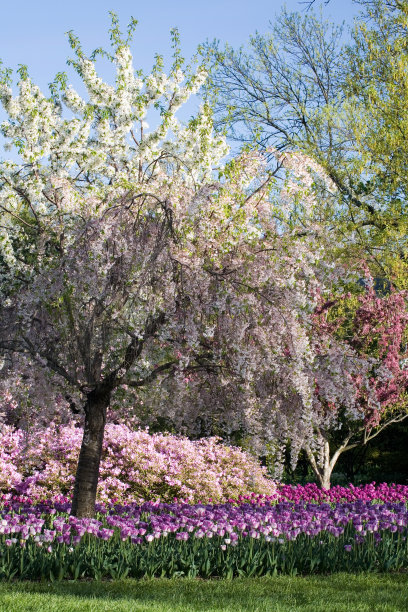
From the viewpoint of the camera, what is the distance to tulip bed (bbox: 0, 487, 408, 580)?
633cm

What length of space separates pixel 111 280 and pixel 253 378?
6.22 ft

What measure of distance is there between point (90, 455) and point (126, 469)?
3.76m

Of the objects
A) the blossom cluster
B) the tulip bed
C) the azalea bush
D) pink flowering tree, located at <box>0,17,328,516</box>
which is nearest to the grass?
the tulip bed

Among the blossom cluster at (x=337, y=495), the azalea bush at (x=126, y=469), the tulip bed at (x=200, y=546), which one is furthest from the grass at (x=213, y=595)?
the blossom cluster at (x=337, y=495)

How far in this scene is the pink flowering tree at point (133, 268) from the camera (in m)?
6.52

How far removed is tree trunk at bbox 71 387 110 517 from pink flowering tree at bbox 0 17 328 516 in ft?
0.05

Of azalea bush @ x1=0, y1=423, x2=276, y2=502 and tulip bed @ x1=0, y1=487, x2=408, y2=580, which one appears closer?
tulip bed @ x1=0, y1=487, x2=408, y2=580

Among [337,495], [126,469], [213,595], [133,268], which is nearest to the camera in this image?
[213,595]

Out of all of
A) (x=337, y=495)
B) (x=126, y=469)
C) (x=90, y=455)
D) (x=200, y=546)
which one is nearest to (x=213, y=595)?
(x=200, y=546)

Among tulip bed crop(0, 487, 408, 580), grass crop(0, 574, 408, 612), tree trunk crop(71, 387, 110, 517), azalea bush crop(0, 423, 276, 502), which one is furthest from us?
azalea bush crop(0, 423, 276, 502)

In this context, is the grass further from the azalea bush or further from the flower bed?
the azalea bush

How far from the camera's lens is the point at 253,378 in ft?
23.8

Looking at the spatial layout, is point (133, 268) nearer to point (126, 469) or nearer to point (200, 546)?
point (200, 546)

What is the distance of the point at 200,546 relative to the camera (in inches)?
277
